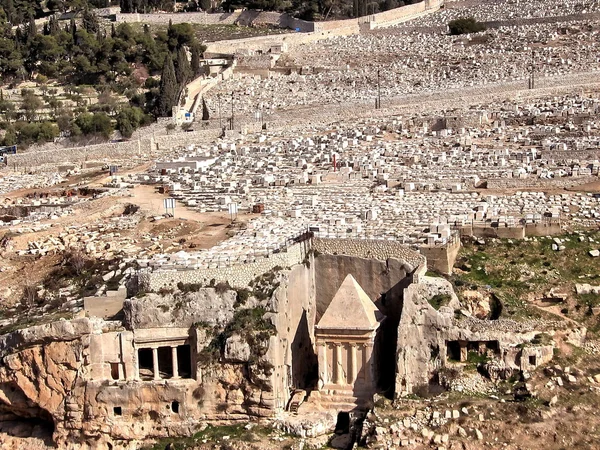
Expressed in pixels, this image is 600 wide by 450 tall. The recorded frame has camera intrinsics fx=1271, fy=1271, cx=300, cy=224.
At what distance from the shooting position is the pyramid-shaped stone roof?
83.6ft

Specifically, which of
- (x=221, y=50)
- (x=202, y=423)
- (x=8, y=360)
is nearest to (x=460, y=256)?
(x=202, y=423)

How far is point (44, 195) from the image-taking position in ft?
144

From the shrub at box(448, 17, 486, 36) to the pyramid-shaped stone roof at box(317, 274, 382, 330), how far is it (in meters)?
50.9

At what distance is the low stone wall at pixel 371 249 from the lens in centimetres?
2744

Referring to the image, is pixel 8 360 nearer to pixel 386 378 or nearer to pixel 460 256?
pixel 386 378

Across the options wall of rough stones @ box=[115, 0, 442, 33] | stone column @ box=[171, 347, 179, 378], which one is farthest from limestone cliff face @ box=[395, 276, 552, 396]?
wall of rough stones @ box=[115, 0, 442, 33]

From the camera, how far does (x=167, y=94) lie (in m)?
61.8

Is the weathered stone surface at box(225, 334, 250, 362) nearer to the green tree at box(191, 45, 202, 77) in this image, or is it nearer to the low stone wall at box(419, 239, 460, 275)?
the low stone wall at box(419, 239, 460, 275)

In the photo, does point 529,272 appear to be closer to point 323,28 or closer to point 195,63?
point 195,63

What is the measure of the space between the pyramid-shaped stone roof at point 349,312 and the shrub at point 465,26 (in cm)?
5094

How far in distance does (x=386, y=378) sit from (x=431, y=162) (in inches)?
629

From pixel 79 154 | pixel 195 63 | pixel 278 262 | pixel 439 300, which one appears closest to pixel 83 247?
pixel 278 262

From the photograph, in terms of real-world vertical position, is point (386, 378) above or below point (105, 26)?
below

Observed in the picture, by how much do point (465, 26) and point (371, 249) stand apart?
4931cm
